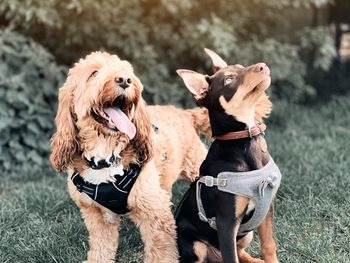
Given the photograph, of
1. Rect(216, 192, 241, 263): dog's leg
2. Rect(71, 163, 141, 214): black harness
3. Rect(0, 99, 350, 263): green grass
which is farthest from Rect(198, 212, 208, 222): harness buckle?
Rect(0, 99, 350, 263): green grass

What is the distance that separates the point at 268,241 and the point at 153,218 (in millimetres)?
747

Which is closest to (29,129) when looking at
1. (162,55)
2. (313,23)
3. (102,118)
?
(162,55)

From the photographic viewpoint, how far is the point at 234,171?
384 cm

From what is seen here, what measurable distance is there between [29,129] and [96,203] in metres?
3.38

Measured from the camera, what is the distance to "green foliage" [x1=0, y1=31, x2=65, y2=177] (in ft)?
23.5

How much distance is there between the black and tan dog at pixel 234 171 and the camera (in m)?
3.77

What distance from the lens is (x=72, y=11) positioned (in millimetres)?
7777

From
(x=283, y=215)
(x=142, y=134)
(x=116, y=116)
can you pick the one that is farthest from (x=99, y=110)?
(x=283, y=215)

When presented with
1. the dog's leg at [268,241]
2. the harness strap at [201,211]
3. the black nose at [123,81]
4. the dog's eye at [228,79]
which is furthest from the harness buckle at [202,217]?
the black nose at [123,81]

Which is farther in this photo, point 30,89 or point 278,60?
point 278,60

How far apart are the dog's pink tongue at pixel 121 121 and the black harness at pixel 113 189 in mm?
324

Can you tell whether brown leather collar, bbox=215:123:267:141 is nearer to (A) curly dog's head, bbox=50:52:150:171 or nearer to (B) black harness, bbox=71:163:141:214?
(A) curly dog's head, bbox=50:52:150:171

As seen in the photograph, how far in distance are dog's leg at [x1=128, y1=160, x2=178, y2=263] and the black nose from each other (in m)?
0.67

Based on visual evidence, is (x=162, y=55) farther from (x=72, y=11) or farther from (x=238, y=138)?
(x=238, y=138)
